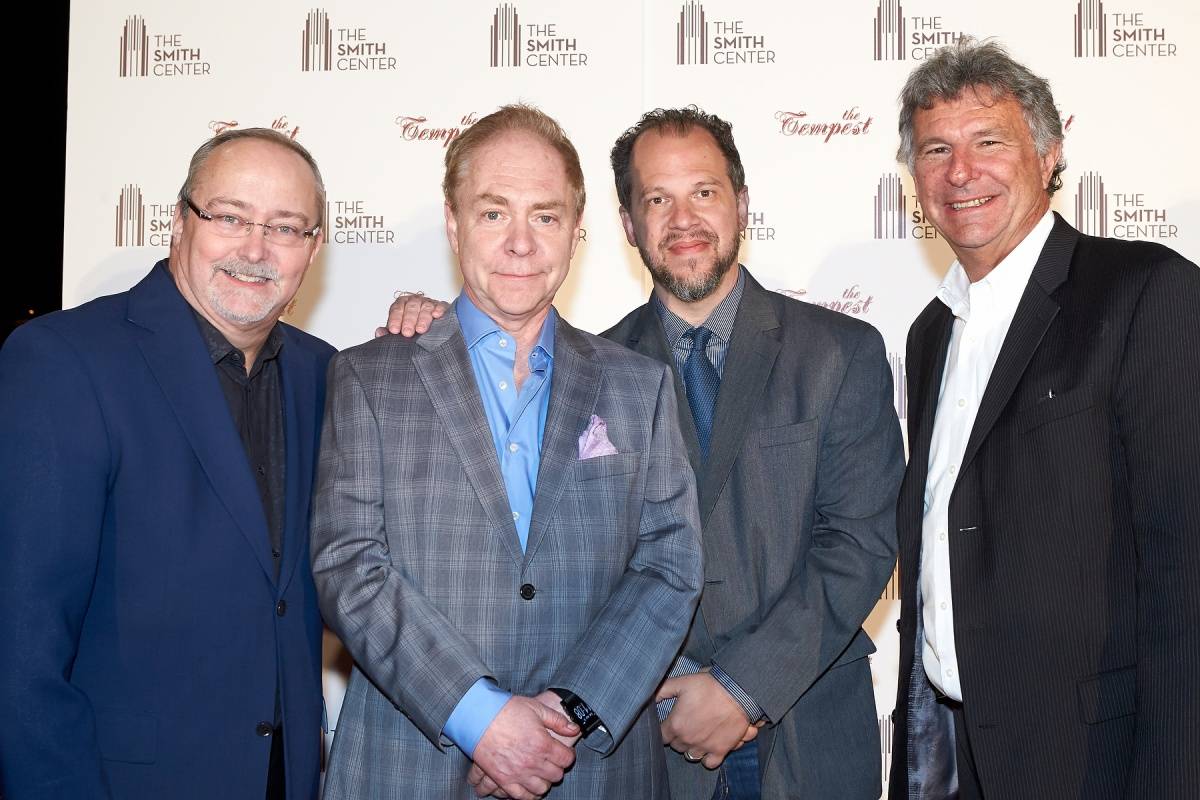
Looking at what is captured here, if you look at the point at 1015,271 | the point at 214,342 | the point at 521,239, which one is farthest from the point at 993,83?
the point at 214,342

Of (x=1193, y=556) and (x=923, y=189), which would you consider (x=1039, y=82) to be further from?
(x=1193, y=556)

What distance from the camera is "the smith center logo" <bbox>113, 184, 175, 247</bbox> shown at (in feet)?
13.4

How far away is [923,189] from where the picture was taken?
265cm

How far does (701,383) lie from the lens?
105 inches

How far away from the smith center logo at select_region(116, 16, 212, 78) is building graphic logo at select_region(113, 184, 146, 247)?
461 millimetres

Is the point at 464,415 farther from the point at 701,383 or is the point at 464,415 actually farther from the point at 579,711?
the point at 701,383

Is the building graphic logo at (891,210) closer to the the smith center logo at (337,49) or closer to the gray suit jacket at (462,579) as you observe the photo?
the the smith center logo at (337,49)

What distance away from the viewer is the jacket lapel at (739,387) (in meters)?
2.52

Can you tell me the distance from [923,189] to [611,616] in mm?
1385

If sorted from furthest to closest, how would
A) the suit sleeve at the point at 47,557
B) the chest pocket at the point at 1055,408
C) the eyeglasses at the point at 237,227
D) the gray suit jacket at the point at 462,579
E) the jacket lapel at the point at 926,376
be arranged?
the jacket lapel at the point at 926,376, the eyeglasses at the point at 237,227, the chest pocket at the point at 1055,408, the gray suit jacket at the point at 462,579, the suit sleeve at the point at 47,557

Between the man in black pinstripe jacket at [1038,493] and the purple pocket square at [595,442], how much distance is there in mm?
799

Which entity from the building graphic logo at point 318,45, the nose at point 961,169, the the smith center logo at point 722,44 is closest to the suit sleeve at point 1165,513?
the nose at point 961,169

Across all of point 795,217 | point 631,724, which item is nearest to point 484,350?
point 631,724

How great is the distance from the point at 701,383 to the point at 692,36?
1839 mm
